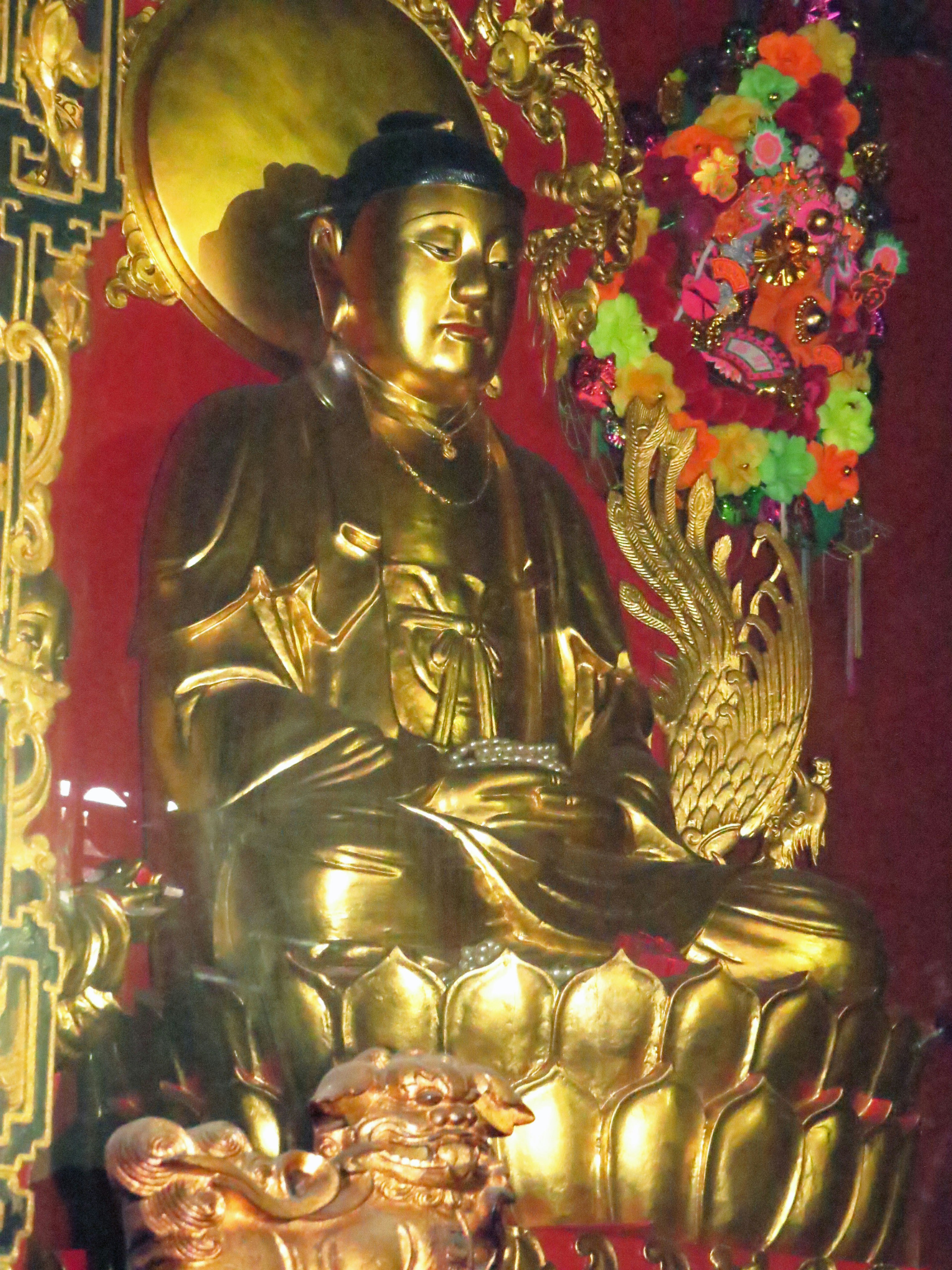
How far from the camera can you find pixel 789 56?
439cm

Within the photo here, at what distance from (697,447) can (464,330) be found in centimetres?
53

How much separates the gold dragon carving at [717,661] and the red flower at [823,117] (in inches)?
23.1

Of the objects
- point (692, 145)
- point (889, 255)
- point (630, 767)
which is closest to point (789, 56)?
point (692, 145)

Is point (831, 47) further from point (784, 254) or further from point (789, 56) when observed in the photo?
point (784, 254)

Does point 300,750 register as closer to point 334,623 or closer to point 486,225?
point 334,623

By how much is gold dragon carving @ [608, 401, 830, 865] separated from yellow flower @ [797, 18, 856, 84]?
72cm

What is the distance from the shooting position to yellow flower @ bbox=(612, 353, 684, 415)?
4.15 metres

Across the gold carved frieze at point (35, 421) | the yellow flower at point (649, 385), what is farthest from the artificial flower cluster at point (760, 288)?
the gold carved frieze at point (35, 421)

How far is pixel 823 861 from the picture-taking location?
160 inches

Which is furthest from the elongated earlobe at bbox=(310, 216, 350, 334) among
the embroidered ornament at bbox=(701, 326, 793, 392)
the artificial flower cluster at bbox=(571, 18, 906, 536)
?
the embroidered ornament at bbox=(701, 326, 793, 392)

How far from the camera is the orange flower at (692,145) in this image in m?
4.28

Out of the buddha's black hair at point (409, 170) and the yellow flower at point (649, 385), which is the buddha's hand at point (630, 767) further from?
the buddha's black hair at point (409, 170)

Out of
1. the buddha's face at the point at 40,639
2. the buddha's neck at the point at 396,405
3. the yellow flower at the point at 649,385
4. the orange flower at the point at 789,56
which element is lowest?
the buddha's face at the point at 40,639

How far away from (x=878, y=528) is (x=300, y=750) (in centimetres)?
126
